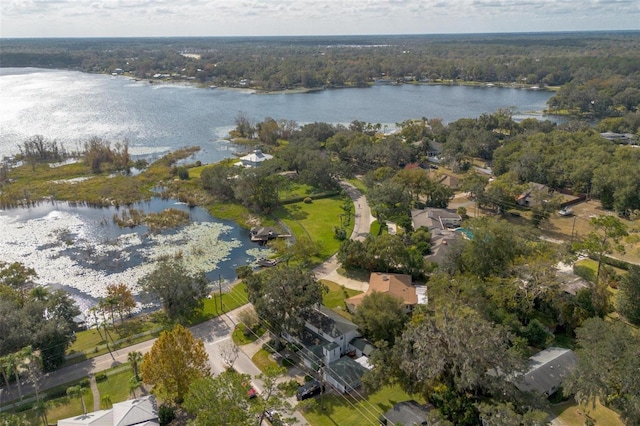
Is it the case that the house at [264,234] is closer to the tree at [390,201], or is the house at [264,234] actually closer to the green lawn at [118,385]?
the tree at [390,201]

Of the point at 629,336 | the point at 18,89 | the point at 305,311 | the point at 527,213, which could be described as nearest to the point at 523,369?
the point at 629,336

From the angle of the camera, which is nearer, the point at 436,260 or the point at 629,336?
the point at 629,336

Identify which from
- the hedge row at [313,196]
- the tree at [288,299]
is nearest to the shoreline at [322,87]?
the hedge row at [313,196]

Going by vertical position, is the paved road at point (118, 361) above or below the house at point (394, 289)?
below

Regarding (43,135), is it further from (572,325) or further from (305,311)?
(572,325)

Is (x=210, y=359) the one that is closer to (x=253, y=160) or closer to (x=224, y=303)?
(x=224, y=303)

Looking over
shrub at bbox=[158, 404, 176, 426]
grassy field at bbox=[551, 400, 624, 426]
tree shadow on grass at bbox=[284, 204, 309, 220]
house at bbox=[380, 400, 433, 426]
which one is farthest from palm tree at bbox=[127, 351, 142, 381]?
tree shadow on grass at bbox=[284, 204, 309, 220]
